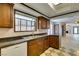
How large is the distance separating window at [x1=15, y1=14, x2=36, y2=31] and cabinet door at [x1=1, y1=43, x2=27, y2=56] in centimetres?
91

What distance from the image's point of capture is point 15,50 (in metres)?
2.12

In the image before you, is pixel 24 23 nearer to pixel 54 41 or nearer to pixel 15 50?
pixel 15 50

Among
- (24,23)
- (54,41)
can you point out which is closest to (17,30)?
(24,23)

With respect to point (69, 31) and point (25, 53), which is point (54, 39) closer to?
point (25, 53)

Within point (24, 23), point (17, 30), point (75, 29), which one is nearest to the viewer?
point (17, 30)

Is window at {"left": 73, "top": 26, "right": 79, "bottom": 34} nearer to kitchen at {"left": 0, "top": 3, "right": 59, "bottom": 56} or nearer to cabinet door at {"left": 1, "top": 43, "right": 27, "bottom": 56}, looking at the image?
kitchen at {"left": 0, "top": 3, "right": 59, "bottom": 56}

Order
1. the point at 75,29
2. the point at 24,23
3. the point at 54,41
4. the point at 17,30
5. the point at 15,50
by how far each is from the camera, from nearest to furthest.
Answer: the point at 15,50, the point at 17,30, the point at 24,23, the point at 54,41, the point at 75,29

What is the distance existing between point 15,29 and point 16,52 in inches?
43.1

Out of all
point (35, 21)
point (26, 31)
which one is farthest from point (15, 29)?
point (35, 21)

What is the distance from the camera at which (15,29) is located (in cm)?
308

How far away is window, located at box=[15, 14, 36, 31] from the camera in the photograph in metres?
3.24

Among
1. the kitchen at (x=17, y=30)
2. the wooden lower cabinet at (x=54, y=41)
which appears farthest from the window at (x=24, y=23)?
the wooden lower cabinet at (x=54, y=41)

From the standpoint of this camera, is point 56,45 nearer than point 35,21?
No

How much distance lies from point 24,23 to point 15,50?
1.76 meters
